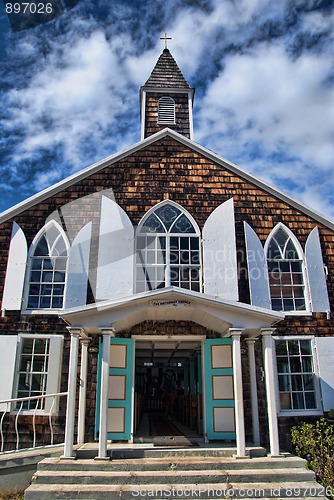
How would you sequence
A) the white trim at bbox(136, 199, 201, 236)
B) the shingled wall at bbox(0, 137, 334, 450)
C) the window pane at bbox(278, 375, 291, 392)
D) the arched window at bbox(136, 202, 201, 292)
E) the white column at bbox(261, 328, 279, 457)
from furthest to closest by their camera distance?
1. the white trim at bbox(136, 199, 201, 236)
2. the shingled wall at bbox(0, 137, 334, 450)
3. the arched window at bbox(136, 202, 201, 292)
4. the window pane at bbox(278, 375, 291, 392)
5. the white column at bbox(261, 328, 279, 457)

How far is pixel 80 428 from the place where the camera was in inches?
328

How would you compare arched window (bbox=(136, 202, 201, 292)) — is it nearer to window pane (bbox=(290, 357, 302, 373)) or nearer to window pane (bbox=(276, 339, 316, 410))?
window pane (bbox=(276, 339, 316, 410))

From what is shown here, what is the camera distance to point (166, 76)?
1427 cm

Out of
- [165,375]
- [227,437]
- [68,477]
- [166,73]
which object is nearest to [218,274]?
[227,437]

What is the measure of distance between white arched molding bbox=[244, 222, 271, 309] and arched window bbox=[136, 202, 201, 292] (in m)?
1.17

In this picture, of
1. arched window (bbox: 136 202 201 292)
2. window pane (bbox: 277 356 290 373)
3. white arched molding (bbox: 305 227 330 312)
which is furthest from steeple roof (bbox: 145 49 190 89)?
window pane (bbox: 277 356 290 373)

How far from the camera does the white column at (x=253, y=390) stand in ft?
27.5

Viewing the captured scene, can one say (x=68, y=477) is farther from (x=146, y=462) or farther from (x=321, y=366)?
(x=321, y=366)

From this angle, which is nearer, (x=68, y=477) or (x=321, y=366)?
(x=68, y=477)

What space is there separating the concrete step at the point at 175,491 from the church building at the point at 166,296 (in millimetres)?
998

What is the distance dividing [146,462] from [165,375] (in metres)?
11.8

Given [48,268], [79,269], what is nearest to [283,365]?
[79,269]

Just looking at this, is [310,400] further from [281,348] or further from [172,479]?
[172,479]

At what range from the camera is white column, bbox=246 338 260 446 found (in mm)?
8367
